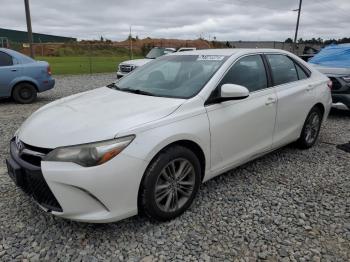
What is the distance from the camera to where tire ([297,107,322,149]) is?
17.0 ft

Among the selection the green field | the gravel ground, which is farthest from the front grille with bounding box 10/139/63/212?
the green field

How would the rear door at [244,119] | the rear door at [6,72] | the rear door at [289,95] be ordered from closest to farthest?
the rear door at [244,119] < the rear door at [289,95] < the rear door at [6,72]

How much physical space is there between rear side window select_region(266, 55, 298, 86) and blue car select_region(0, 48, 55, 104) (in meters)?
6.91

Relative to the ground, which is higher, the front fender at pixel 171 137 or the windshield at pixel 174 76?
the windshield at pixel 174 76

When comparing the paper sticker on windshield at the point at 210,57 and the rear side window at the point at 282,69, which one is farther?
Answer: the rear side window at the point at 282,69

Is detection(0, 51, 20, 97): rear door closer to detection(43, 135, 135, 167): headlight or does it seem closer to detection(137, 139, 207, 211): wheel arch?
Result: detection(43, 135, 135, 167): headlight

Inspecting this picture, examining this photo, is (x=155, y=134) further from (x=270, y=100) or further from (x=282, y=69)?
(x=282, y=69)

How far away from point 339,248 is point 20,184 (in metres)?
2.71

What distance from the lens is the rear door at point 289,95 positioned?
448cm

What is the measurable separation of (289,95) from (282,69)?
0.39 meters

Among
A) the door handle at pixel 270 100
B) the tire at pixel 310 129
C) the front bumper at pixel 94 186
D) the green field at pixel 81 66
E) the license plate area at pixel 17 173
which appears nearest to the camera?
the front bumper at pixel 94 186

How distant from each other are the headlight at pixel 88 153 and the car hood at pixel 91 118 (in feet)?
0.16

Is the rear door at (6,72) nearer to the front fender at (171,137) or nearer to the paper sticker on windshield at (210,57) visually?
the paper sticker on windshield at (210,57)

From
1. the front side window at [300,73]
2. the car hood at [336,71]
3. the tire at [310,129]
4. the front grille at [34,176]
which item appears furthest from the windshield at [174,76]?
the car hood at [336,71]
